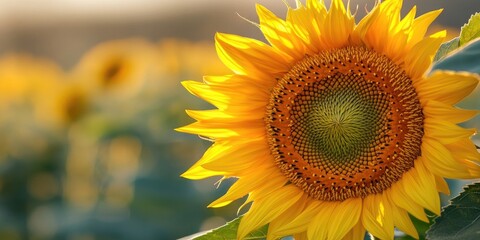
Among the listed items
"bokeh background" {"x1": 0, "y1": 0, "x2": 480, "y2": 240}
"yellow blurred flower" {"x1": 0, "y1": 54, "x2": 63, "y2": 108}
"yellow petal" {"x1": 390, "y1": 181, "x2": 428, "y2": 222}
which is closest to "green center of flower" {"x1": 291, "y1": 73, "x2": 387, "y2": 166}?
"yellow petal" {"x1": 390, "y1": 181, "x2": 428, "y2": 222}

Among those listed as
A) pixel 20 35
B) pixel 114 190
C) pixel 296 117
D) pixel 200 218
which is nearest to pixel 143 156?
pixel 114 190

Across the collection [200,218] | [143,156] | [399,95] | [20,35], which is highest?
[20,35]

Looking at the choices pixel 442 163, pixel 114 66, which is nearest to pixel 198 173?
pixel 442 163

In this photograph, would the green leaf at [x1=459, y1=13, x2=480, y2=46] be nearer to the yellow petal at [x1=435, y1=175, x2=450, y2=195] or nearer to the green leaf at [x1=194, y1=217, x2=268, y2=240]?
the yellow petal at [x1=435, y1=175, x2=450, y2=195]

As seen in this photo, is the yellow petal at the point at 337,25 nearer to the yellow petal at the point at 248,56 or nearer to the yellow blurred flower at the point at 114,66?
the yellow petal at the point at 248,56

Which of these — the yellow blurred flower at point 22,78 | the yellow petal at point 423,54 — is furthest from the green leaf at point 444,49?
the yellow blurred flower at point 22,78

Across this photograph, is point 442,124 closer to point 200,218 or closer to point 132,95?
point 200,218
